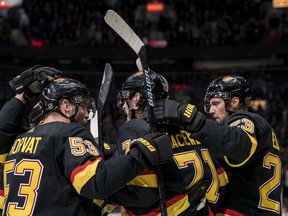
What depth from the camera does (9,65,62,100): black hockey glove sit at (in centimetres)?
290

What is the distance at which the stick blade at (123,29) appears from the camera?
112 inches

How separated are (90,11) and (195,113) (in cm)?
1184

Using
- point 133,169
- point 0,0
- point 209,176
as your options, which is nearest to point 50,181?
point 133,169

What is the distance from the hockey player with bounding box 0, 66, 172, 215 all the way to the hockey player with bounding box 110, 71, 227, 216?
0.22 m

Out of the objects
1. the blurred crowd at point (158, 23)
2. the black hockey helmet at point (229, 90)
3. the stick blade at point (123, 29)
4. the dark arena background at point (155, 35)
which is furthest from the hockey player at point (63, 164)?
the blurred crowd at point (158, 23)

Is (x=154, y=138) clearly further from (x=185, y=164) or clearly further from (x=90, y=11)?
(x=90, y=11)

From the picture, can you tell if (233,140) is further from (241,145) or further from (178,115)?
(178,115)

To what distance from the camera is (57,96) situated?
2707 mm

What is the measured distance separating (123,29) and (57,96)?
0.49 metres

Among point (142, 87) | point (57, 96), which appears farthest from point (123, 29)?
point (57, 96)

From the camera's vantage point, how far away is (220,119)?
10.6 ft

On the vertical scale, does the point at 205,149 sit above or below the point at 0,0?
below

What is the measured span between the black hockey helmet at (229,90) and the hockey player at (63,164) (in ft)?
2.48

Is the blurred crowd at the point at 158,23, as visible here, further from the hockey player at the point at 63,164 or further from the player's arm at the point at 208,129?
the player's arm at the point at 208,129
